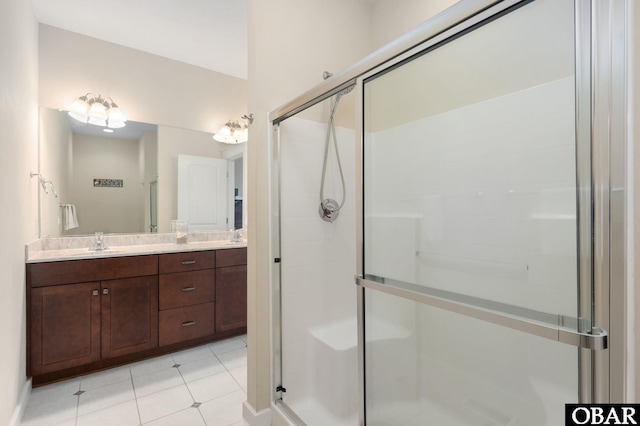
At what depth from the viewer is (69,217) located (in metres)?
2.60

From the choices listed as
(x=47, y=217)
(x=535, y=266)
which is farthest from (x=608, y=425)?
(x=47, y=217)

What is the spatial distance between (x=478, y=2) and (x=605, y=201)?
2.04 ft

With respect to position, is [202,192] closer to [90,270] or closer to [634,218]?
[90,270]

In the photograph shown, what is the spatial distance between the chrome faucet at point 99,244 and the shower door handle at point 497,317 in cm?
232

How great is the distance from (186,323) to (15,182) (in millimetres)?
1499

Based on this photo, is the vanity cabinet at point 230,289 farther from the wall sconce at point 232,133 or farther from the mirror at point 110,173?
the wall sconce at point 232,133

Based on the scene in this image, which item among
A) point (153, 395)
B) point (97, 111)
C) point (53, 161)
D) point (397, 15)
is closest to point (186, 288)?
point (153, 395)

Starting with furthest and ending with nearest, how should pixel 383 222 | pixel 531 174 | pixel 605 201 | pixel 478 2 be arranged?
pixel 383 222
pixel 531 174
pixel 478 2
pixel 605 201

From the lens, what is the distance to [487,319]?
875 mm

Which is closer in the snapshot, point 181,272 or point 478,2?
point 478,2

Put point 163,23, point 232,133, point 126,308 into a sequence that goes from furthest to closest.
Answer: point 232,133 < point 163,23 < point 126,308

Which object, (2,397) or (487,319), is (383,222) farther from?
(2,397)

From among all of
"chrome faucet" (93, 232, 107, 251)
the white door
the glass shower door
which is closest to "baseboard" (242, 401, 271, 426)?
the glass shower door

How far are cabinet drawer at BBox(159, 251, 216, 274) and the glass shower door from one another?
1780mm
